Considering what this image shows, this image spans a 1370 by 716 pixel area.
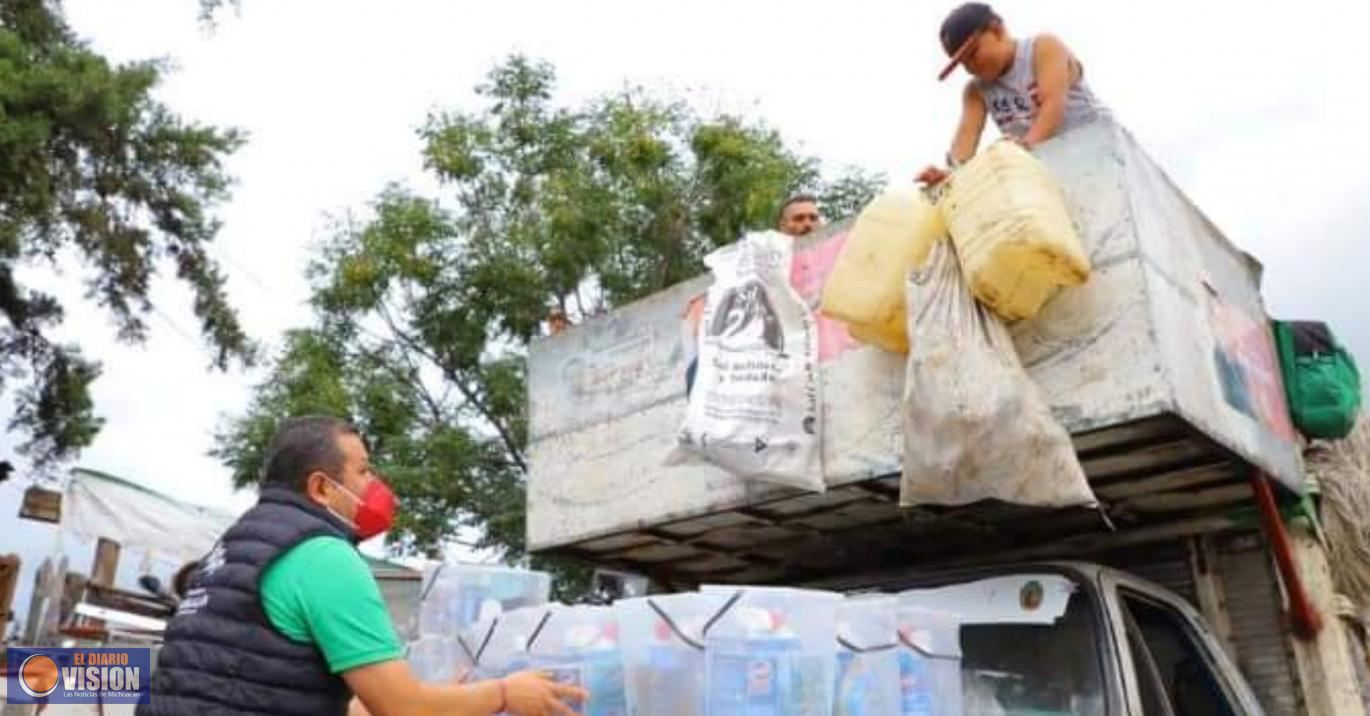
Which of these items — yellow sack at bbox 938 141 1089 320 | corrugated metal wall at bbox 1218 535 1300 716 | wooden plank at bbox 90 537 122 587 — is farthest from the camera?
wooden plank at bbox 90 537 122 587

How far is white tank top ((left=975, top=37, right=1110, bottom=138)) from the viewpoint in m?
3.70

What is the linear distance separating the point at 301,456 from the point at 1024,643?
2037 millimetres

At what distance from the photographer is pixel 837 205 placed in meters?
9.91

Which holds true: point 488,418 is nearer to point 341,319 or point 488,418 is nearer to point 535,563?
point 341,319

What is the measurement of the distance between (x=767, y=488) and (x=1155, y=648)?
1.28 metres

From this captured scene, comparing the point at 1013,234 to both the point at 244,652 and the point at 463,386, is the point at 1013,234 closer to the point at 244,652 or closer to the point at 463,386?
the point at 244,652

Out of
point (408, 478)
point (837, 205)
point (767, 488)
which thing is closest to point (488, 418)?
point (408, 478)

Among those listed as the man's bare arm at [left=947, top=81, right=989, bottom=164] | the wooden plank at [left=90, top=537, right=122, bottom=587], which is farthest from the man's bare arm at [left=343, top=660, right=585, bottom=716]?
the wooden plank at [left=90, top=537, right=122, bottom=587]

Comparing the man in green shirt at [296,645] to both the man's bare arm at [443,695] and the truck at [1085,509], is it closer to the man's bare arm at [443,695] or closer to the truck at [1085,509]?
the man's bare arm at [443,695]

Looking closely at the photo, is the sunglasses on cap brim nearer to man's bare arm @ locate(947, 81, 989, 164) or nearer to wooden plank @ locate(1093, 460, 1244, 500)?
man's bare arm @ locate(947, 81, 989, 164)

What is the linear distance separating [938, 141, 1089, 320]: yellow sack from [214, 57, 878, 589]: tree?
21.8 feet

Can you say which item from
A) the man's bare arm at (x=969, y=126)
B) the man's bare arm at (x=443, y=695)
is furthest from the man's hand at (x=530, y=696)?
the man's bare arm at (x=969, y=126)

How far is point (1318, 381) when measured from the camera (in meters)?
3.54

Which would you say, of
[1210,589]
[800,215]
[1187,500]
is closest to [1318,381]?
[1187,500]
